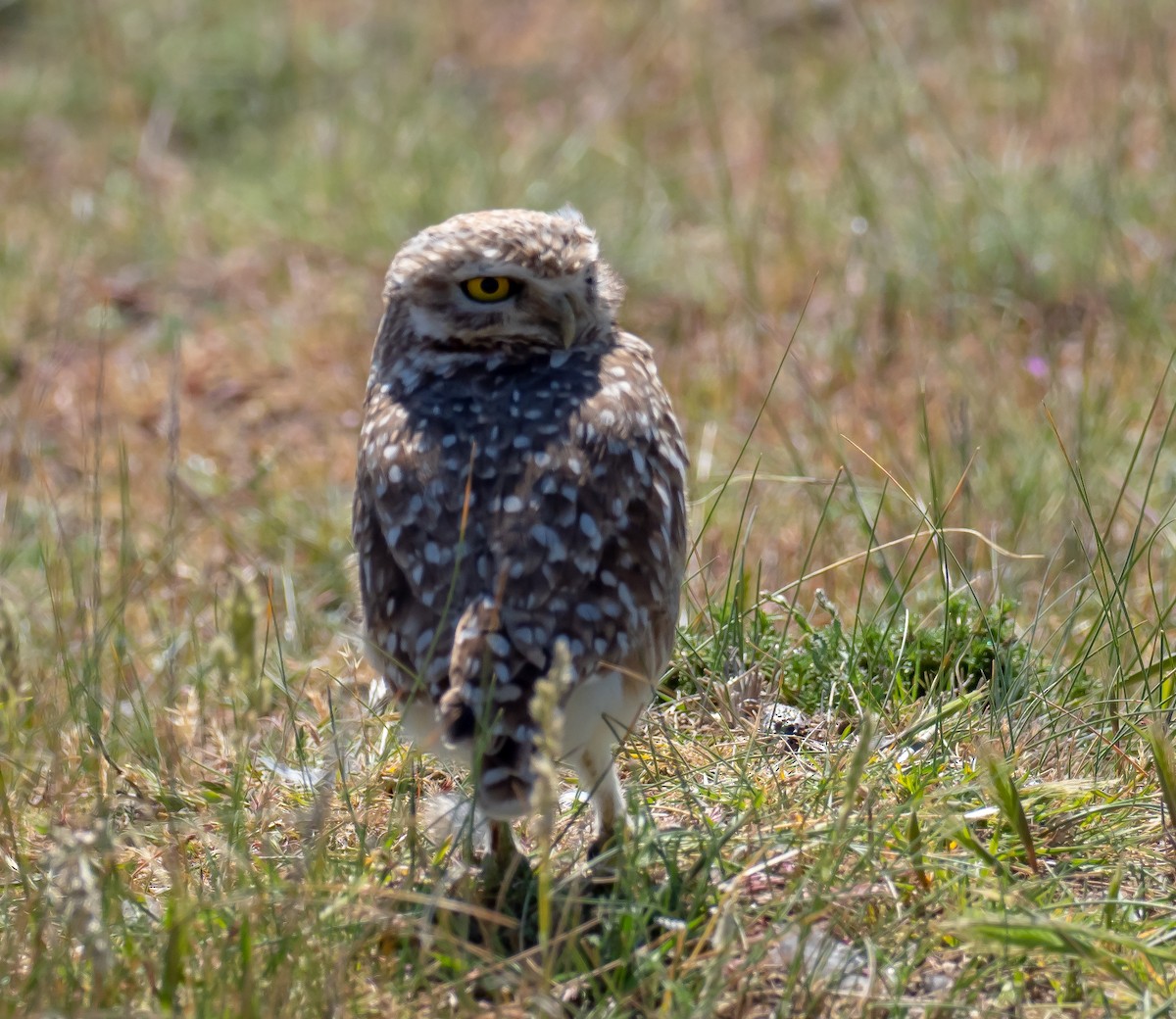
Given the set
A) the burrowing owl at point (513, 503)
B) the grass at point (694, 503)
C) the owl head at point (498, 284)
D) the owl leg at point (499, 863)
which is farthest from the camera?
the owl head at point (498, 284)

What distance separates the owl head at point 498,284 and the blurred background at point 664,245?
0.98 meters

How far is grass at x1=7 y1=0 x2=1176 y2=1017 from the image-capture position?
2.58 meters

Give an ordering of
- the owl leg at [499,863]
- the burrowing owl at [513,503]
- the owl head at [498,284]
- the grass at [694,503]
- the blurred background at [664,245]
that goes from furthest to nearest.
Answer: the blurred background at [664,245] < the owl head at [498,284] < the owl leg at [499,863] < the burrowing owl at [513,503] < the grass at [694,503]

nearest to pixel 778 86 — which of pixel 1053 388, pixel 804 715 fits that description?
pixel 1053 388

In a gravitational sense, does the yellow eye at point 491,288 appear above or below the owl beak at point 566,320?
above

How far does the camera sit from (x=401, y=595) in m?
3.03

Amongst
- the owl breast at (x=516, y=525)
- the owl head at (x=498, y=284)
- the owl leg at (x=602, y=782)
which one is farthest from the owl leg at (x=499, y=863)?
the owl head at (x=498, y=284)

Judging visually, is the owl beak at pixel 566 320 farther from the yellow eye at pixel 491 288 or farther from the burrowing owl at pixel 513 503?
the yellow eye at pixel 491 288

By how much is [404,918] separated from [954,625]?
1.60m

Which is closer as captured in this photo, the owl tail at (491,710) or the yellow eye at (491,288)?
the owl tail at (491,710)

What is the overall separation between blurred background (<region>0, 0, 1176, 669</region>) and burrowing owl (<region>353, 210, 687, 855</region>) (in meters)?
0.83

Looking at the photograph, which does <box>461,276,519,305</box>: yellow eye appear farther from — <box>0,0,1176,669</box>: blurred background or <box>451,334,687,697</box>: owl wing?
<box>0,0,1176,669</box>: blurred background

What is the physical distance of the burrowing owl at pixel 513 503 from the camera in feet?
9.07

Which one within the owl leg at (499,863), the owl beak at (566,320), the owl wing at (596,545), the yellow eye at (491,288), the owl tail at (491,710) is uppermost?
the yellow eye at (491,288)
